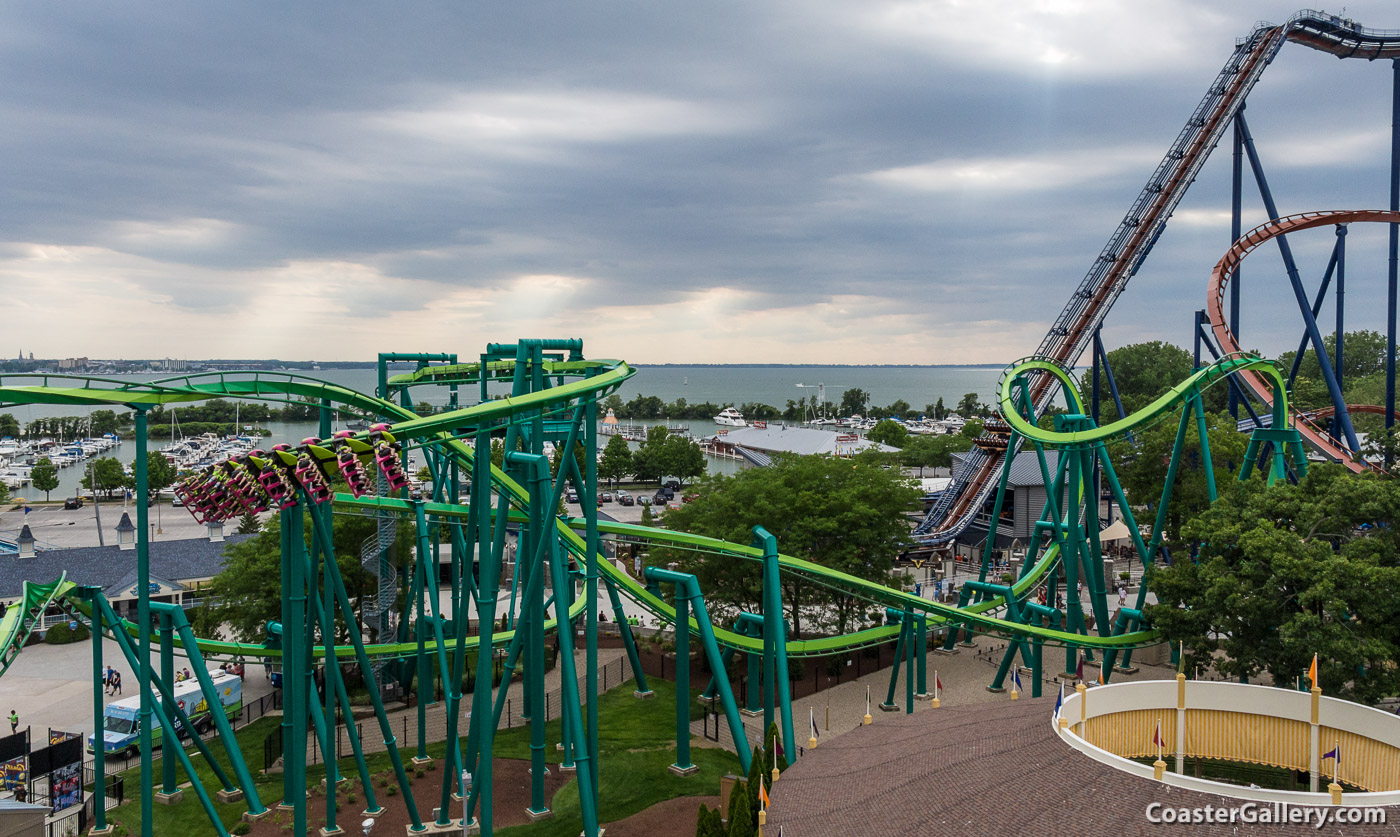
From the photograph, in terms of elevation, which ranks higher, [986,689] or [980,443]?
[980,443]

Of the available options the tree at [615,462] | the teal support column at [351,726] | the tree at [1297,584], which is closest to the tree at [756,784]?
the teal support column at [351,726]

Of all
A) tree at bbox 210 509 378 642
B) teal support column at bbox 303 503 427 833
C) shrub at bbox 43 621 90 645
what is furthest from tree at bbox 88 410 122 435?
teal support column at bbox 303 503 427 833

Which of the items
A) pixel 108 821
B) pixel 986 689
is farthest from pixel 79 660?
pixel 986 689

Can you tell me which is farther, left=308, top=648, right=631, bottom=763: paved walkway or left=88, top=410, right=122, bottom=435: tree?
left=88, top=410, right=122, bottom=435: tree

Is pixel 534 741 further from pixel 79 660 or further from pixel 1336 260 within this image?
pixel 1336 260

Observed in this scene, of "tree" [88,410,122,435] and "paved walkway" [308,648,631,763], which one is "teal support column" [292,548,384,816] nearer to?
"paved walkway" [308,648,631,763]

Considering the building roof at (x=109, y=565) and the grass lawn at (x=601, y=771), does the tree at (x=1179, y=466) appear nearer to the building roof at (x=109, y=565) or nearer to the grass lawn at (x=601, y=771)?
the grass lawn at (x=601, y=771)

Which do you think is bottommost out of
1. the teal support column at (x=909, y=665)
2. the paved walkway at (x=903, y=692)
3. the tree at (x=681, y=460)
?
the paved walkway at (x=903, y=692)
